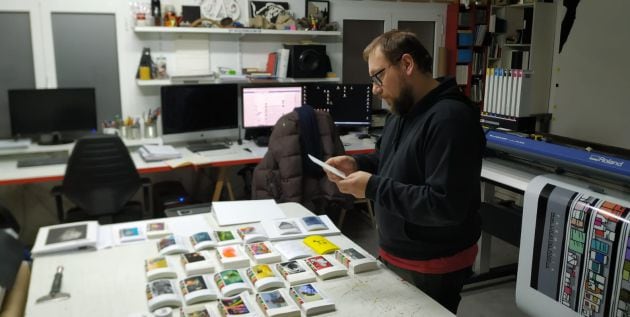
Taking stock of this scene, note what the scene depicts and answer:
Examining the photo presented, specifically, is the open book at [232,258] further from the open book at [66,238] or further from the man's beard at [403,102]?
the man's beard at [403,102]

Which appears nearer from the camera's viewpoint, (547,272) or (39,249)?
(39,249)

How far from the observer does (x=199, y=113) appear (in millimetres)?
4141

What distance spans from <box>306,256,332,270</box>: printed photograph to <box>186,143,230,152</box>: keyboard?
2450 millimetres

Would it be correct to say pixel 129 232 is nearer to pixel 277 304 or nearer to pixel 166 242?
pixel 166 242

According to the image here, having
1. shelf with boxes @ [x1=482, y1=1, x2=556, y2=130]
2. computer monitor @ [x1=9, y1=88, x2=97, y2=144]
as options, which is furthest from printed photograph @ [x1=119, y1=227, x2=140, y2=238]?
shelf with boxes @ [x1=482, y1=1, x2=556, y2=130]

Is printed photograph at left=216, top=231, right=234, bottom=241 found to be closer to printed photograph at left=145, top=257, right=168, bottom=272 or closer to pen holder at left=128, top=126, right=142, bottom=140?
printed photograph at left=145, top=257, right=168, bottom=272

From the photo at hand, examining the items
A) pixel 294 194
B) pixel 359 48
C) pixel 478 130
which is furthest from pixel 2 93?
pixel 478 130

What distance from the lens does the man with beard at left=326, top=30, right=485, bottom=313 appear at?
4.89 ft

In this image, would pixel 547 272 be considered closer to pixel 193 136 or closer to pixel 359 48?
pixel 193 136

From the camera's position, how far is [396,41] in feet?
5.33

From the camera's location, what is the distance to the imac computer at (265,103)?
4.27 meters

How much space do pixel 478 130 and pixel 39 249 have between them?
5.06 ft

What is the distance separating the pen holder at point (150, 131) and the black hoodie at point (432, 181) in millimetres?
2881

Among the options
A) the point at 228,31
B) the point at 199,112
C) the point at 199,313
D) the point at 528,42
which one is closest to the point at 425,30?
the point at 528,42
